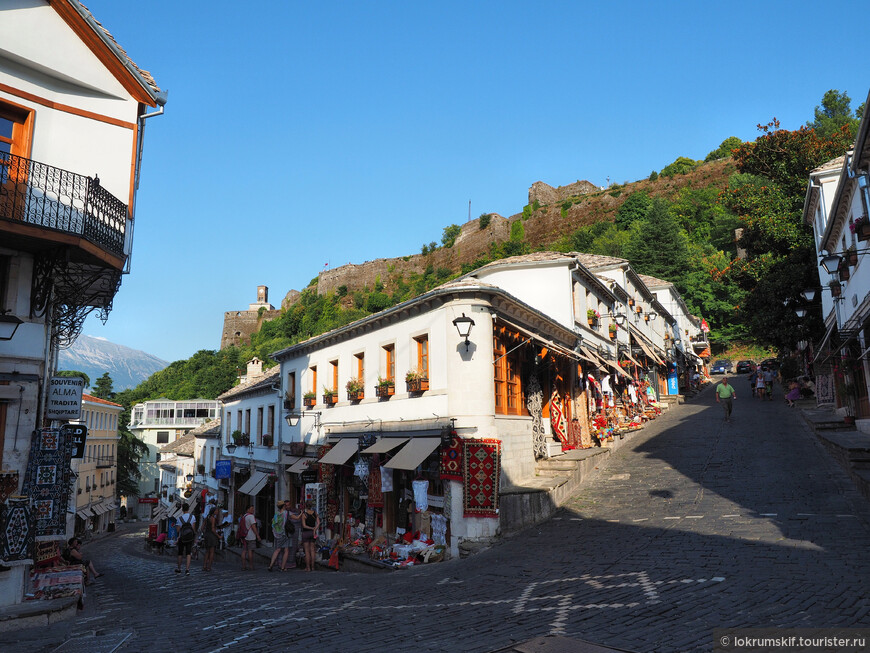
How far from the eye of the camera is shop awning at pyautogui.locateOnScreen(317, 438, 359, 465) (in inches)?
675

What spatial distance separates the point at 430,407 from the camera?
15.0m

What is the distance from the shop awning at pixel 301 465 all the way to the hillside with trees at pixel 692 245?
66.0 feet

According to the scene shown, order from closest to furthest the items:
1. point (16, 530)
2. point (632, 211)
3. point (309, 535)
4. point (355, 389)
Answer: point (16, 530)
point (309, 535)
point (355, 389)
point (632, 211)

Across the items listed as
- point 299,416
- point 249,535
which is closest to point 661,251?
point 299,416

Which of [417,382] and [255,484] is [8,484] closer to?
[417,382]

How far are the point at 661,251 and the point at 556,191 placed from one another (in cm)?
4393

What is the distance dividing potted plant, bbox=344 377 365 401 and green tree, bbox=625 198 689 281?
4269cm

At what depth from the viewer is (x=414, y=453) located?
47.0 ft

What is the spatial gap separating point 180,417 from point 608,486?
67.0 meters

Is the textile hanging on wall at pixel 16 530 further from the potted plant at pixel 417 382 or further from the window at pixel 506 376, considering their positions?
the window at pixel 506 376

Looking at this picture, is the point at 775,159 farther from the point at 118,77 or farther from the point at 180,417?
the point at 180,417

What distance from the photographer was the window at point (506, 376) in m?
15.2

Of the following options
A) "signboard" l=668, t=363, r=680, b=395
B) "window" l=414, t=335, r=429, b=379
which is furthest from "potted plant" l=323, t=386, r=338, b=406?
"signboard" l=668, t=363, r=680, b=395

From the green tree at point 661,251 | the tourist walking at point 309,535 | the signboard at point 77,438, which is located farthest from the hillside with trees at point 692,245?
the signboard at point 77,438
